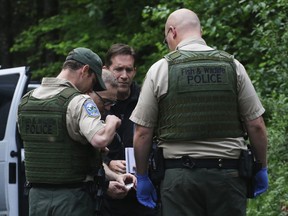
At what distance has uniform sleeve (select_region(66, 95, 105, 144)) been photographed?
5.08 m

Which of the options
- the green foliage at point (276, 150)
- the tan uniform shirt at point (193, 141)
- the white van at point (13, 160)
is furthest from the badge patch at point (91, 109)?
the green foliage at point (276, 150)

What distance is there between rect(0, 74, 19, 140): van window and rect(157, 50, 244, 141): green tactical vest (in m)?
3.38

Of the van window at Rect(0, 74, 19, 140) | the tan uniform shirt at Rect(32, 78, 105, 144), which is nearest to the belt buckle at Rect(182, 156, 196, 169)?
the tan uniform shirt at Rect(32, 78, 105, 144)

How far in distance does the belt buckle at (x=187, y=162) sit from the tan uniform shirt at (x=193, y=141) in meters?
0.03

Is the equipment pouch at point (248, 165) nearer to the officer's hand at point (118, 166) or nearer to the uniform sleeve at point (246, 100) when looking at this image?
the uniform sleeve at point (246, 100)

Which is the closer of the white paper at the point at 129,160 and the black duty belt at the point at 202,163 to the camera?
the black duty belt at the point at 202,163

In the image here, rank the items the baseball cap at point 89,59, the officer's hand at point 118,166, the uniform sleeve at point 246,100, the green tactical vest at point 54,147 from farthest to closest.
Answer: the officer's hand at point 118,166
the baseball cap at point 89,59
the green tactical vest at point 54,147
the uniform sleeve at point 246,100

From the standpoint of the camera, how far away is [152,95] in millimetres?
5102

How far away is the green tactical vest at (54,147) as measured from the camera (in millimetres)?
5238

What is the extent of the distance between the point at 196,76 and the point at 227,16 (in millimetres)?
5718

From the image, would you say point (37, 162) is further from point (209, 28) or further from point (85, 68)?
point (209, 28)

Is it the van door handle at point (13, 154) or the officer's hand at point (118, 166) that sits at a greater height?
the officer's hand at point (118, 166)

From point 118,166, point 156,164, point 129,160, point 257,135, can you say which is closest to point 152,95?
point 156,164

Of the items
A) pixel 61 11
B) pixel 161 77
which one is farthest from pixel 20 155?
pixel 61 11
